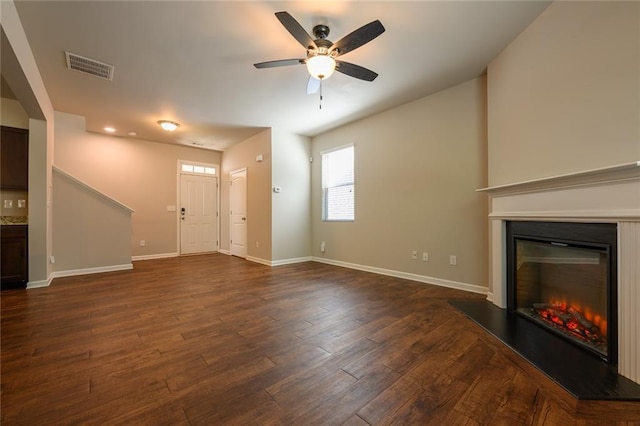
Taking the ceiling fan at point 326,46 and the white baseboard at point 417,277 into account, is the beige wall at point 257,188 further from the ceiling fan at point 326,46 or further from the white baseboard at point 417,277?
the ceiling fan at point 326,46

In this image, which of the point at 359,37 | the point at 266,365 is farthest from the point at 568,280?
the point at 359,37

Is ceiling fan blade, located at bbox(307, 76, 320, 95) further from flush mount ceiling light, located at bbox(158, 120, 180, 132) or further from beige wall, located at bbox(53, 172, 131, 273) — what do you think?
beige wall, located at bbox(53, 172, 131, 273)

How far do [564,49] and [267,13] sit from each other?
2.52 meters

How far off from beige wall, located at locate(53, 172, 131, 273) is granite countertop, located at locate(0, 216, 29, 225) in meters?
0.50

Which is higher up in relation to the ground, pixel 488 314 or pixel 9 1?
pixel 9 1

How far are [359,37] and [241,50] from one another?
4.40ft

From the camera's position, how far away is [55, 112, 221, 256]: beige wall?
16.5ft

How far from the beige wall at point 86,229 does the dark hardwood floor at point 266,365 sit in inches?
50.7

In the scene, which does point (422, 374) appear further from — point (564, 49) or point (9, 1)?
point (9, 1)

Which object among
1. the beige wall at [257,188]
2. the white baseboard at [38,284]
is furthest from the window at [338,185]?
the white baseboard at [38,284]

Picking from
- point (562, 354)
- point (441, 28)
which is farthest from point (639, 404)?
point (441, 28)

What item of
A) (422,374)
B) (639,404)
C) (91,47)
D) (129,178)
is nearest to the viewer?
(639,404)

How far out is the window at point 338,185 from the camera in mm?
4926

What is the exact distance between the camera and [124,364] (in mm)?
1733
